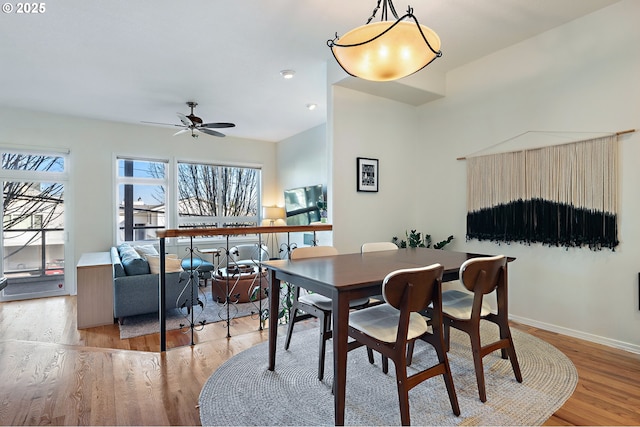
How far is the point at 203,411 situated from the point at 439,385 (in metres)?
1.40

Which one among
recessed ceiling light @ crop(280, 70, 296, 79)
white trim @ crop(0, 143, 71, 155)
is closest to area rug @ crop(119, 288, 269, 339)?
recessed ceiling light @ crop(280, 70, 296, 79)

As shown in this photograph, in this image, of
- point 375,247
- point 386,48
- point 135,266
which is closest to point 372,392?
point 375,247

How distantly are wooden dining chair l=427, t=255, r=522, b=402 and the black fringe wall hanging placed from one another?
1.31 meters

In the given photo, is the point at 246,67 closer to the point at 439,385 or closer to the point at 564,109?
the point at 564,109

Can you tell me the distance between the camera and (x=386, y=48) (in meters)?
1.89

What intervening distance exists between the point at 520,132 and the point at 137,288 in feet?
14.8

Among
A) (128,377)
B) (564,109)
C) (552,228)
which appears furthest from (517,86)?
(128,377)

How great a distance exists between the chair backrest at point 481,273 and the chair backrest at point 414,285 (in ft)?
0.74

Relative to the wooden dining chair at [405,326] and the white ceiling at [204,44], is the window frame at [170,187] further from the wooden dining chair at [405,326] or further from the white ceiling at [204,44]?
the wooden dining chair at [405,326]

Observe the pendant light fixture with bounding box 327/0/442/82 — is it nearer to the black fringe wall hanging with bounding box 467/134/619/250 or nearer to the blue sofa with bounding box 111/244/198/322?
the black fringe wall hanging with bounding box 467/134/619/250

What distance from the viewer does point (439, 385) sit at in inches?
81.7

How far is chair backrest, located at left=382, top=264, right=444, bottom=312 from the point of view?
1590 millimetres

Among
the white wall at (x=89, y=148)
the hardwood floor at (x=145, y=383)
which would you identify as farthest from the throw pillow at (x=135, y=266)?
the white wall at (x=89, y=148)

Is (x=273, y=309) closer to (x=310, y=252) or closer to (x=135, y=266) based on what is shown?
(x=310, y=252)
